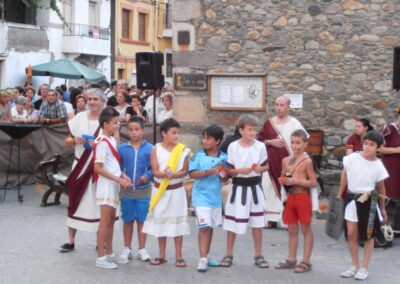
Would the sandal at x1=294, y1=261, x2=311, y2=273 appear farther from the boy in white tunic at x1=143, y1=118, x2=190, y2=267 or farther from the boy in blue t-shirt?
the boy in white tunic at x1=143, y1=118, x2=190, y2=267

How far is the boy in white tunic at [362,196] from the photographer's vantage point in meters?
7.56

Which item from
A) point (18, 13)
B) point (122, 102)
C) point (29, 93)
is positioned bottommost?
point (122, 102)

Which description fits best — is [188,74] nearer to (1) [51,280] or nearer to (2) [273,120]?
(2) [273,120]

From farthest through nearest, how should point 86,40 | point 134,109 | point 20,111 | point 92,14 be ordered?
point 92,14, point 86,40, point 20,111, point 134,109

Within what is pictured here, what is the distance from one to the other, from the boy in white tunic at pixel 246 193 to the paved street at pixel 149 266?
31cm

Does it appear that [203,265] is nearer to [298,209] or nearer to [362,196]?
[298,209]

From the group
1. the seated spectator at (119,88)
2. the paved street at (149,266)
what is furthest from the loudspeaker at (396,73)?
the seated spectator at (119,88)

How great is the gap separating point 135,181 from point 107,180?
0.29 m

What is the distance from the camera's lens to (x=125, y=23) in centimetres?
4116

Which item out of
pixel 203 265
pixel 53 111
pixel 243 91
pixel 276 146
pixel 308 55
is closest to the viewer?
pixel 203 265

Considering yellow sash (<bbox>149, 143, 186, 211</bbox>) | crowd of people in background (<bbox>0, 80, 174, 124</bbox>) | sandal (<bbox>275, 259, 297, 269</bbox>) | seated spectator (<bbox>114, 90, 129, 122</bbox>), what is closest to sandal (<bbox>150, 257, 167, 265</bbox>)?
yellow sash (<bbox>149, 143, 186, 211</bbox>)

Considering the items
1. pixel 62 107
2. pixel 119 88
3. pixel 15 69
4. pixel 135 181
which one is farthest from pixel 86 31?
pixel 135 181

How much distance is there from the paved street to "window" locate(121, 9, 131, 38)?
102 feet

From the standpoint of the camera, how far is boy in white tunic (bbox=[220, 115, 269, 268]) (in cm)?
799
